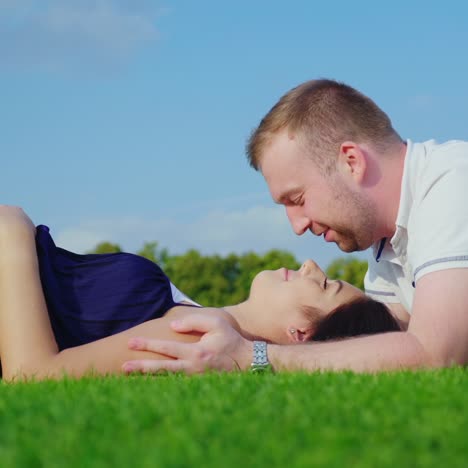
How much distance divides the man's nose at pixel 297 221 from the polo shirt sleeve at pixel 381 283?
47.6 inches

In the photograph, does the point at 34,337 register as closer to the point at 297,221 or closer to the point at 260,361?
the point at 260,361

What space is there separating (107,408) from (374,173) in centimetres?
368

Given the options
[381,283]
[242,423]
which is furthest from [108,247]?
[242,423]

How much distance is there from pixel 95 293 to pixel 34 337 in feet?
2.61

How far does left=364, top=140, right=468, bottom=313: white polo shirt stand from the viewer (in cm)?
571

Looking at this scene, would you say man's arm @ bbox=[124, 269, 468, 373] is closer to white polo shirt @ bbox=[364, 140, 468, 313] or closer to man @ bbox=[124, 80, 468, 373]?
man @ bbox=[124, 80, 468, 373]

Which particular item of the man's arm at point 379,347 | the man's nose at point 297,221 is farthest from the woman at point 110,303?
the man's nose at point 297,221

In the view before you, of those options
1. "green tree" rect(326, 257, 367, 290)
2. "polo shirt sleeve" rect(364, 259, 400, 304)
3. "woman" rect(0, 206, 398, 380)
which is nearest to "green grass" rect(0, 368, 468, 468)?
"woman" rect(0, 206, 398, 380)

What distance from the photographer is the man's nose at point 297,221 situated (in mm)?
6832

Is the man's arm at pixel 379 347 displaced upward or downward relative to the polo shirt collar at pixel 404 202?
downward

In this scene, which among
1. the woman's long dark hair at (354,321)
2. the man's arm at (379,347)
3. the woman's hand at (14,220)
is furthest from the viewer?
the woman's long dark hair at (354,321)

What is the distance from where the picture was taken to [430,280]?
18.5ft

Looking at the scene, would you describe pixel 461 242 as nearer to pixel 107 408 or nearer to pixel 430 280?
pixel 430 280

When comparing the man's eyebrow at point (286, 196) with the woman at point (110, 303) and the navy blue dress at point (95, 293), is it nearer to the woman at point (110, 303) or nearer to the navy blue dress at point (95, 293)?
the woman at point (110, 303)
